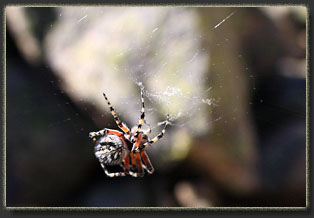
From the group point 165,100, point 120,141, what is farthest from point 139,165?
point 165,100

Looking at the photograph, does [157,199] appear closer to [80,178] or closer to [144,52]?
[80,178]

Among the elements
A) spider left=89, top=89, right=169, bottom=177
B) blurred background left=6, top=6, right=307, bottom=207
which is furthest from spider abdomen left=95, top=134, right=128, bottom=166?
blurred background left=6, top=6, right=307, bottom=207

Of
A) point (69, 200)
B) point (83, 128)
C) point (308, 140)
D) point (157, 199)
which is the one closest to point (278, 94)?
point (308, 140)

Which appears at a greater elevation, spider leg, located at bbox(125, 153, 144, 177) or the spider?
the spider

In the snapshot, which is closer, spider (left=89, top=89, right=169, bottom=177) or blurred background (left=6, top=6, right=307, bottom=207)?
spider (left=89, top=89, right=169, bottom=177)

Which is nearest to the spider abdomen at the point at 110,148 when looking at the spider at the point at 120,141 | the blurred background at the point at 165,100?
the spider at the point at 120,141

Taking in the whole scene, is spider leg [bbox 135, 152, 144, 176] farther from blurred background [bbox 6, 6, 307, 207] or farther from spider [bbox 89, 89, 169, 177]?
blurred background [bbox 6, 6, 307, 207]
